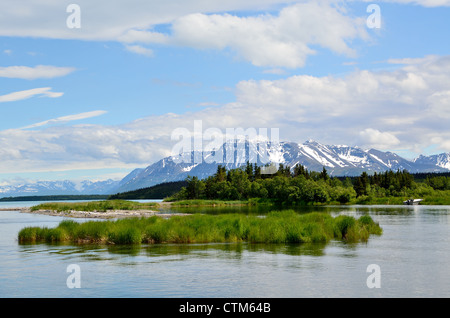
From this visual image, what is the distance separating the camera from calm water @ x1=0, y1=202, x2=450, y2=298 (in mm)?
25781

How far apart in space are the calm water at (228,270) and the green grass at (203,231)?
2037 millimetres

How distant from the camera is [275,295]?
80.9 feet

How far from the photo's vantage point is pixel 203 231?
155ft

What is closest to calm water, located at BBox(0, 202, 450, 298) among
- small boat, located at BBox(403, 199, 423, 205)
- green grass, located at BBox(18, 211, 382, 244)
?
green grass, located at BBox(18, 211, 382, 244)

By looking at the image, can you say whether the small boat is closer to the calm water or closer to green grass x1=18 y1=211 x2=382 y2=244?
green grass x1=18 y1=211 x2=382 y2=244

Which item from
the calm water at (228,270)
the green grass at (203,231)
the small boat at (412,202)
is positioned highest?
the green grass at (203,231)

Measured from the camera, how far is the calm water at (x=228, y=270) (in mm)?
25781

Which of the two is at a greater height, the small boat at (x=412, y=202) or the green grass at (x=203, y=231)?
the green grass at (x=203, y=231)

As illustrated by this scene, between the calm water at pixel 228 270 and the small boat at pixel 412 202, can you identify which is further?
the small boat at pixel 412 202

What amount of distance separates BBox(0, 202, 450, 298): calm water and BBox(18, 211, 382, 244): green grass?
6.68 feet

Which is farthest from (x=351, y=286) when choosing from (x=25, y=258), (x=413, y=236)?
(x=413, y=236)

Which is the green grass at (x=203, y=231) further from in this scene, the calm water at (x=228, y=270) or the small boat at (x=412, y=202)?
the small boat at (x=412, y=202)

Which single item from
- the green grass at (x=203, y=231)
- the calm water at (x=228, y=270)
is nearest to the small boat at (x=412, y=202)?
the green grass at (x=203, y=231)
